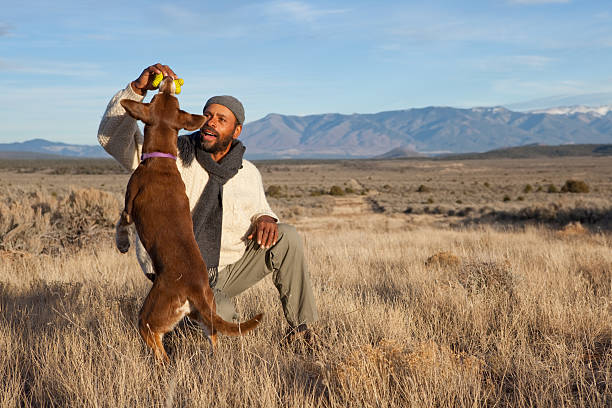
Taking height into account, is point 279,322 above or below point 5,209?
below

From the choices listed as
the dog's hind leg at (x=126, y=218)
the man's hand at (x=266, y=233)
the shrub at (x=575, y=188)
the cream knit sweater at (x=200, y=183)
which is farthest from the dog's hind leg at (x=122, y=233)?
the shrub at (x=575, y=188)

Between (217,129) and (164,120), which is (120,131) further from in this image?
(217,129)

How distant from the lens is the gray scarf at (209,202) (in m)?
3.48

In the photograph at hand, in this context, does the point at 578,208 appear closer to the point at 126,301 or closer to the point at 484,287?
the point at 484,287

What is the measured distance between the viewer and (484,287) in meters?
4.85

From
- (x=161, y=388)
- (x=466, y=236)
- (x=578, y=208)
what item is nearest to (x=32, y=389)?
(x=161, y=388)

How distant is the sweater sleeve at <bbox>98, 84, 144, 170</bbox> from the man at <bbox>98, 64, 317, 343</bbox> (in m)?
0.01

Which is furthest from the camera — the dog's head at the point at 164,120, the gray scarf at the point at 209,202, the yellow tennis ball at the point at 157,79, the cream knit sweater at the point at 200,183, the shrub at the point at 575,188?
the shrub at the point at 575,188

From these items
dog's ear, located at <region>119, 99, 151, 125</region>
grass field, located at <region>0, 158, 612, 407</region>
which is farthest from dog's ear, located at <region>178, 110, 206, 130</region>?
grass field, located at <region>0, 158, 612, 407</region>

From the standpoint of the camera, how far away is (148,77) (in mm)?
2979

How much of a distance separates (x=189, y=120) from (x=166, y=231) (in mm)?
600

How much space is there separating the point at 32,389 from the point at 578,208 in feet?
57.1

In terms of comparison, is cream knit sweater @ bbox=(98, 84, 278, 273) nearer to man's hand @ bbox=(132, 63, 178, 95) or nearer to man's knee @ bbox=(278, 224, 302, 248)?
man's hand @ bbox=(132, 63, 178, 95)

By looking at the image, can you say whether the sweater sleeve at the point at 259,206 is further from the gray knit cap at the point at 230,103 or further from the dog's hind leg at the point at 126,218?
the dog's hind leg at the point at 126,218
